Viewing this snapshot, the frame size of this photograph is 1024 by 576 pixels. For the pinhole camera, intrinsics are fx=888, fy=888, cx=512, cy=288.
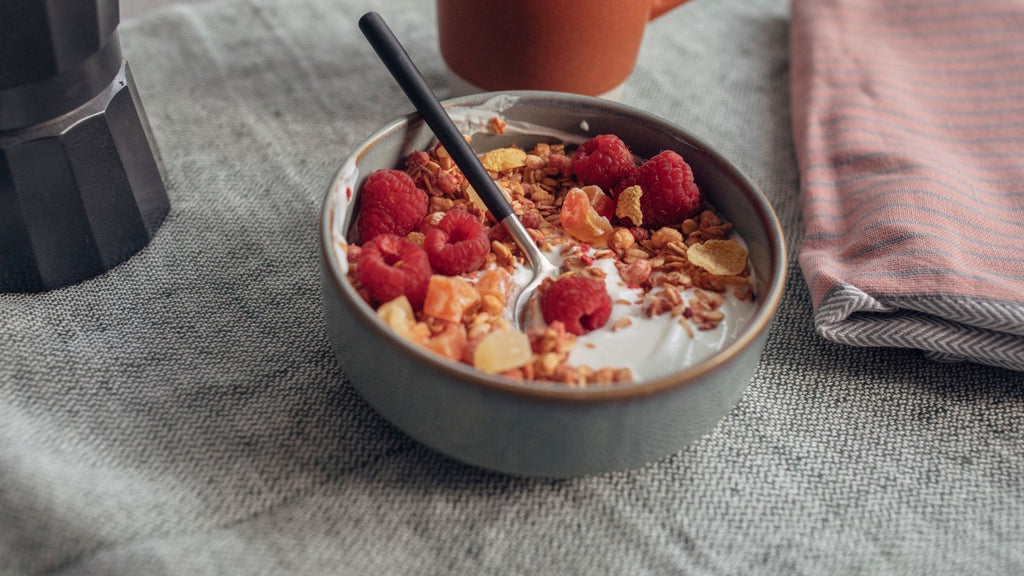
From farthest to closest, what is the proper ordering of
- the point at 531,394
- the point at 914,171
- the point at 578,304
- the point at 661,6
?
the point at 661,6, the point at 914,171, the point at 578,304, the point at 531,394

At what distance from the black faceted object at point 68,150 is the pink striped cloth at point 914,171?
0.68 m

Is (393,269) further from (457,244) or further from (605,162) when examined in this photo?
(605,162)

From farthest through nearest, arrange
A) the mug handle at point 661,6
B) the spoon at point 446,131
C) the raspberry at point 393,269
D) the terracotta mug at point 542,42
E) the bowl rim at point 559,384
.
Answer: the mug handle at point 661,6 < the terracotta mug at point 542,42 < the spoon at point 446,131 < the raspberry at point 393,269 < the bowl rim at point 559,384

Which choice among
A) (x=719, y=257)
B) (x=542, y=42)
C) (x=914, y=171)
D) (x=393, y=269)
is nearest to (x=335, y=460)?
(x=393, y=269)

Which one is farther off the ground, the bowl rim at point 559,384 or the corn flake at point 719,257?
the bowl rim at point 559,384

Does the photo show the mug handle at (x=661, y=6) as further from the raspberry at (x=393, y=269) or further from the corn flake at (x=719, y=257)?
the raspberry at (x=393, y=269)

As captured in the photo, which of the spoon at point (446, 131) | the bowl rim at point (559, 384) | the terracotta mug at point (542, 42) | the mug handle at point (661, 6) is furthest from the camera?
the mug handle at point (661, 6)

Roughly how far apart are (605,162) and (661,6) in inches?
13.9

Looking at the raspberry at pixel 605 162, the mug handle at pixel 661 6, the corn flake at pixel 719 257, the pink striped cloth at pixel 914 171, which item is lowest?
the pink striped cloth at pixel 914 171

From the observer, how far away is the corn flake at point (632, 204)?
2.72 ft

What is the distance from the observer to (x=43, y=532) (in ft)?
2.19

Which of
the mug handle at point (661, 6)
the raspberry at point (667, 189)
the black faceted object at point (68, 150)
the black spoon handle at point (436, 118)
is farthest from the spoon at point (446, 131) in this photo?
the mug handle at point (661, 6)

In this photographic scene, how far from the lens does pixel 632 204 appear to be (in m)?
0.83

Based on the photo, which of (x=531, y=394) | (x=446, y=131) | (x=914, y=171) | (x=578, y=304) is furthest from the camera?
(x=914, y=171)
